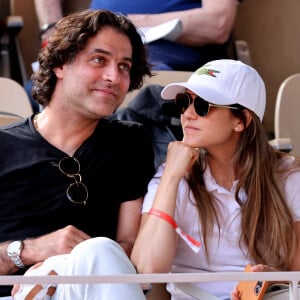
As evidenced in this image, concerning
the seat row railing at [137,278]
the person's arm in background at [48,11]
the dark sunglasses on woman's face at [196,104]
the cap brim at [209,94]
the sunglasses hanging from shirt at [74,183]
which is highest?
the seat row railing at [137,278]

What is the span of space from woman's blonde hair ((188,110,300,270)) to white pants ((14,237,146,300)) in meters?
0.50

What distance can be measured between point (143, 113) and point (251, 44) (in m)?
1.97

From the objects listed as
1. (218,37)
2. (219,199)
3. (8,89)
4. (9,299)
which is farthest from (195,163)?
(218,37)

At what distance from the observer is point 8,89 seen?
12.7ft

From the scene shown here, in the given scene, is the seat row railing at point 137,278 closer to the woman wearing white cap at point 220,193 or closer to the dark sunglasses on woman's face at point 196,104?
the woman wearing white cap at point 220,193

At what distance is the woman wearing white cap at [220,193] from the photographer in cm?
293

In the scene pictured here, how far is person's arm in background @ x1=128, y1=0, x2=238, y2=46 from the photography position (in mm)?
4398

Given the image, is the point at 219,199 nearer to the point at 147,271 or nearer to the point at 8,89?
the point at 147,271

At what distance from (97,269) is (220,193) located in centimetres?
67

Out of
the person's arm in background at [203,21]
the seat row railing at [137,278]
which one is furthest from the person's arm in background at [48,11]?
the seat row railing at [137,278]

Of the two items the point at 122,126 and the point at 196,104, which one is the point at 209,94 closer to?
the point at 196,104

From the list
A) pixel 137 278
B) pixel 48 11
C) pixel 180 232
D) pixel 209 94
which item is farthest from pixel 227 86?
pixel 48 11

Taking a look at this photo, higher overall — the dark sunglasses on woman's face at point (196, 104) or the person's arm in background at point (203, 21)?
the dark sunglasses on woman's face at point (196, 104)

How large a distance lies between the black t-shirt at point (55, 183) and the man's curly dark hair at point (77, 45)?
0.17 m
